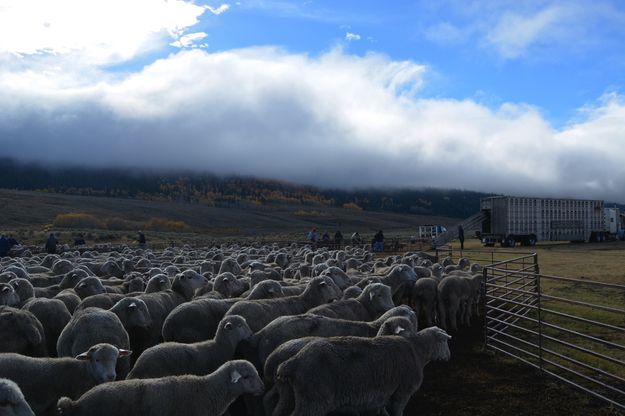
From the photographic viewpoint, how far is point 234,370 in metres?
6.56

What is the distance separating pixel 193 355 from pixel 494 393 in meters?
4.77

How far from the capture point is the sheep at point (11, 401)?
16.9ft

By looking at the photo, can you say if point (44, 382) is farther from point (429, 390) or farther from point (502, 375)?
point (502, 375)

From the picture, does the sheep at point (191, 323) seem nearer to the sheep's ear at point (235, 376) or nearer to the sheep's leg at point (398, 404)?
the sheep's ear at point (235, 376)

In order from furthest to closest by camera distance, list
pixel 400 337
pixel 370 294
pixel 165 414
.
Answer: pixel 370 294
pixel 400 337
pixel 165 414

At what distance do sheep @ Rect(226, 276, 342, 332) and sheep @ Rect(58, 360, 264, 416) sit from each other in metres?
2.06

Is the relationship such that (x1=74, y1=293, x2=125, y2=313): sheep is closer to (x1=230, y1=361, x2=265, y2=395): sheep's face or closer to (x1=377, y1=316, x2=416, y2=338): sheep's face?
(x1=230, y1=361, x2=265, y2=395): sheep's face

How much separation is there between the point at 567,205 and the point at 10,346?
53.2m

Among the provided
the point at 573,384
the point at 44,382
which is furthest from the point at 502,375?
the point at 44,382

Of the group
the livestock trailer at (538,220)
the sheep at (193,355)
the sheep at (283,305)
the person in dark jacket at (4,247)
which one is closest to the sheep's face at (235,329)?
the sheep at (193,355)

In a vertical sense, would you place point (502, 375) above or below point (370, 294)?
below

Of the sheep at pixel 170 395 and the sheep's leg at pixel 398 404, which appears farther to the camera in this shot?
the sheep's leg at pixel 398 404

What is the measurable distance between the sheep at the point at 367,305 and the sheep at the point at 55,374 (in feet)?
13.4

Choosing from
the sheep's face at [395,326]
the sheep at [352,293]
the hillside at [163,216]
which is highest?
the sheep's face at [395,326]
